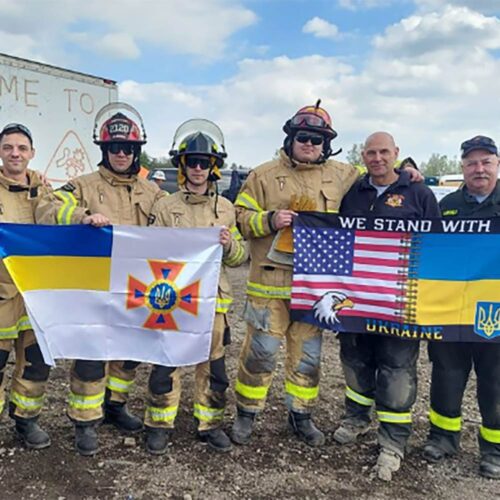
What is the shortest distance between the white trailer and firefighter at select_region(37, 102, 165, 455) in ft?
14.0

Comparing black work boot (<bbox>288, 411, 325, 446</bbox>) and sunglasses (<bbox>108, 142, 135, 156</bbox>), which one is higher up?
sunglasses (<bbox>108, 142, 135, 156</bbox>)

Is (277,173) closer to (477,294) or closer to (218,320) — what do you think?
(218,320)

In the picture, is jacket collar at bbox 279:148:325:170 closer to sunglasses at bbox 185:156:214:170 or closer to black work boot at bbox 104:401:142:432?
sunglasses at bbox 185:156:214:170

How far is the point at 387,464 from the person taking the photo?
12.6 ft

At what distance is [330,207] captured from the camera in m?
4.22

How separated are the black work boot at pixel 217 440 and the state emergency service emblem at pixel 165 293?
881mm

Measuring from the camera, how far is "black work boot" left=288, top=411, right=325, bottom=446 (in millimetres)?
4216

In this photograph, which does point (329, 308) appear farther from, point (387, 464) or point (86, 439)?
point (86, 439)

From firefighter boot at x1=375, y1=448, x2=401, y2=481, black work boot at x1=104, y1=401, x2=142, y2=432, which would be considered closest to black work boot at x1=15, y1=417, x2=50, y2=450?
black work boot at x1=104, y1=401, x2=142, y2=432

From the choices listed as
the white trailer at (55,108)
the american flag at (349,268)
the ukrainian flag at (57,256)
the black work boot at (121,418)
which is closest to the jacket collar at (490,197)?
the american flag at (349,268)

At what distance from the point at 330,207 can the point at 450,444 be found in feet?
6.77

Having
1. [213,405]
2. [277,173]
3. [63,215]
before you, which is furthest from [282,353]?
[63,215]

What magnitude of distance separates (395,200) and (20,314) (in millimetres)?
2970

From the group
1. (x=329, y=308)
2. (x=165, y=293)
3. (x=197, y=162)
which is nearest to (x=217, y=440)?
(x=165, y=293)
